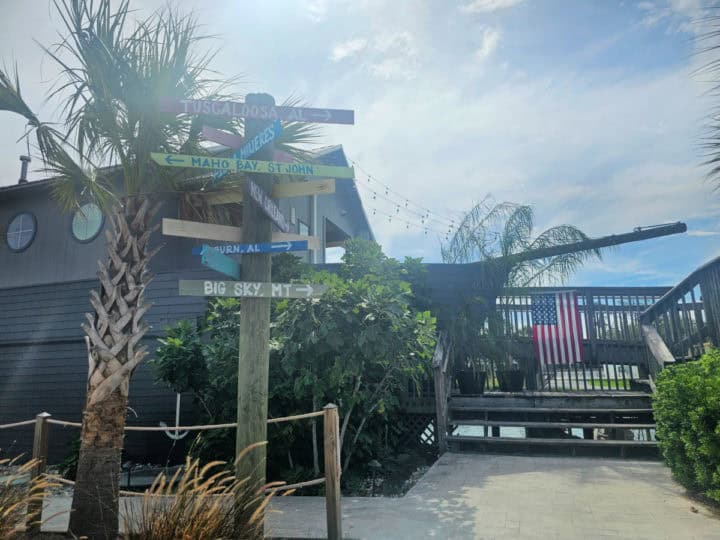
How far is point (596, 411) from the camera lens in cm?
716

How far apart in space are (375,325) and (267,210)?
6.76 ft

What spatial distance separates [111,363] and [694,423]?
5045 millimetres

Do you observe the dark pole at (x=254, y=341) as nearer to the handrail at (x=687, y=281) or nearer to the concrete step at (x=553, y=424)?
the concrete step at (x=553, y=424)

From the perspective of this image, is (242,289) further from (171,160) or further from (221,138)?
(221,138)

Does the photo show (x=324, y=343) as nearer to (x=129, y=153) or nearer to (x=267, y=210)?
(x=267, y=210)

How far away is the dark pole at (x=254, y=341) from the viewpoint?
3570 mm

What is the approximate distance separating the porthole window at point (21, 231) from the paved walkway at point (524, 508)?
808 cm

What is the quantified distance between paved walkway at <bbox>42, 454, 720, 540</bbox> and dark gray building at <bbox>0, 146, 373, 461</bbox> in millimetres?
3930

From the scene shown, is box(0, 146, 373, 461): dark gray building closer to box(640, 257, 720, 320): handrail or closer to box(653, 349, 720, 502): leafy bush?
box(640, 257, 720, 320): handrail

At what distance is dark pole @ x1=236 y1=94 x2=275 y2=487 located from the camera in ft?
11.7

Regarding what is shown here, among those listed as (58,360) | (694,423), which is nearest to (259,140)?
(694,423)

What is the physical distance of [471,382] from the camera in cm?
841

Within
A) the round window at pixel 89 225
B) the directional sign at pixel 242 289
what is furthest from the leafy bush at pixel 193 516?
the round window at pixel 89 225

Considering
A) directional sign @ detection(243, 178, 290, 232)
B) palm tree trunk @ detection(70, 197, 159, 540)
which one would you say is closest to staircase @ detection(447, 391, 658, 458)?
directional sign @ detection(243, 178, 290, 232)
